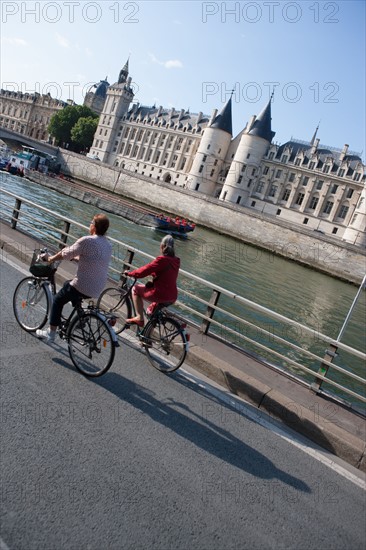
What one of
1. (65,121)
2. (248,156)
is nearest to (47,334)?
(248,156)

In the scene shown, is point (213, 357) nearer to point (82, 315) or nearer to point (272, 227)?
point (82, 315)

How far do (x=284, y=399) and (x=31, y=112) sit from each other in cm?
11306

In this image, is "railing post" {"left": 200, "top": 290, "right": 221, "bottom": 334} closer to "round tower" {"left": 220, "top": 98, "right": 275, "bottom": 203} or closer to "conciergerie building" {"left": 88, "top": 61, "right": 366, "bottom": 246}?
"conciergerie building" {"left": 88, "top": 61, "right": 366, "bottom": 246}

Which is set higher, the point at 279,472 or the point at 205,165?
the point at 205,165

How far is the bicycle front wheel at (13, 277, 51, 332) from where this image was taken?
496cm

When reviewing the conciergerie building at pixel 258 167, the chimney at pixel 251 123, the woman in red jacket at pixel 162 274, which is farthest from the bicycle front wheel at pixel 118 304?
the chimney at pixel 251 123

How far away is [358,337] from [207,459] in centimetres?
1685

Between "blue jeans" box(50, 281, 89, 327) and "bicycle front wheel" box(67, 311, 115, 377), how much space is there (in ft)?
0.71

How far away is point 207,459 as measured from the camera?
351 cm

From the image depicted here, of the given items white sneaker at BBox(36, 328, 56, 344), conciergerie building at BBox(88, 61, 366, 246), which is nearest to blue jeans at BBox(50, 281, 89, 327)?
white sneaker at BBox(36, 328, 56, 344)

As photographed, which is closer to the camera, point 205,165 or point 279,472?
point 279,472

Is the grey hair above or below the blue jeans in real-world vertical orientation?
Result: above

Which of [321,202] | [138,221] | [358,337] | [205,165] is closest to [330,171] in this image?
[321,202]

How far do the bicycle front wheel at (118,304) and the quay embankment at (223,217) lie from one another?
32939 mm
